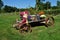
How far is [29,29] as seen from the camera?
13.7 metres

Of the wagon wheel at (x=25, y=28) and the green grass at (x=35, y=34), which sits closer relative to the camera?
the green grass at (x=35, y=34)

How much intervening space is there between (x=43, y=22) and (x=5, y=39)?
16.8ft

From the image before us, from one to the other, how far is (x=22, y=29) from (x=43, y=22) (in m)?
2.29

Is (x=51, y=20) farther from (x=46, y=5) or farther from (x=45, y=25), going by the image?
(x=46, y=5)

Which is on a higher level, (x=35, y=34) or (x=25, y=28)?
(x=25, y=28)

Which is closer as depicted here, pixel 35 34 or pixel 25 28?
pixel 35 34

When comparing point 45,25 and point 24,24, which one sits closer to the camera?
point 24,24

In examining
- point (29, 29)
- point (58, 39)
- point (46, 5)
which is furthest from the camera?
point (46, 5)

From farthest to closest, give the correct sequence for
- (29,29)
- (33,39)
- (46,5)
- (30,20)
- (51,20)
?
(46,5), (51,20), (30,20), (29,29), (33,39)

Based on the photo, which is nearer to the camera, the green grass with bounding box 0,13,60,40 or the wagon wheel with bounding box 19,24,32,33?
the green grass with bounding box 0,13,60,40

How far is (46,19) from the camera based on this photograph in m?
15.9

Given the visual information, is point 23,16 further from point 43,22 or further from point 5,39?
point 5,39

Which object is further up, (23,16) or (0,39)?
(23,16)

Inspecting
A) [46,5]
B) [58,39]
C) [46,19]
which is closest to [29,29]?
[46,19]
